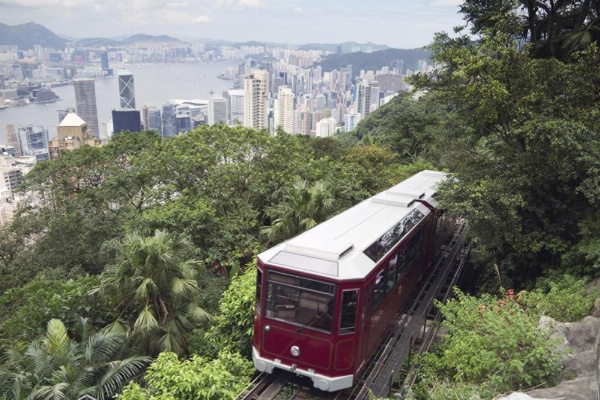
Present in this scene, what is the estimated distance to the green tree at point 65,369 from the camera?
7.26 meters

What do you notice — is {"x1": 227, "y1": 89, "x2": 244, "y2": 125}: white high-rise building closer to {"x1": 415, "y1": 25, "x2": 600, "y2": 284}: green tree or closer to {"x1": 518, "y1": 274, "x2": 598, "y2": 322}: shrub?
{"x1": 415, "y1": 25, "x2": 600, "y2": 284}: green tree

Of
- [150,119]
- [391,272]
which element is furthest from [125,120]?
[391,272]

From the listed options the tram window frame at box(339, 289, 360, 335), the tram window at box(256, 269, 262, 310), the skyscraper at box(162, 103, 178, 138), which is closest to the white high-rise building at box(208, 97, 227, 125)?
the skyscraper at box(162, 103, 178, 138)

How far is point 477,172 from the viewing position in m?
11.0

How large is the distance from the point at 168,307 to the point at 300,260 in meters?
4.01

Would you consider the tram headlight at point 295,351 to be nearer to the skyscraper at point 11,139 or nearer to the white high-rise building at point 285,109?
the skyscraper at point 11,139

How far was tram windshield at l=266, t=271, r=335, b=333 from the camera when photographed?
6.88 meters

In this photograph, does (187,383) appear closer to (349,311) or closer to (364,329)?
(349,311)

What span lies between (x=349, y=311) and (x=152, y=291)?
4.29 m

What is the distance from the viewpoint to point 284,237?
42.7 feet

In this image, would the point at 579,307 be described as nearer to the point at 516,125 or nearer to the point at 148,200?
the point at 516,125

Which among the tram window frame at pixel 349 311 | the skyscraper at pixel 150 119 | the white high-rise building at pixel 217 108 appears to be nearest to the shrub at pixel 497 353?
the tram window frame at pixel 349 311

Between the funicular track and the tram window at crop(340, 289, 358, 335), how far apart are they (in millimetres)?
1027

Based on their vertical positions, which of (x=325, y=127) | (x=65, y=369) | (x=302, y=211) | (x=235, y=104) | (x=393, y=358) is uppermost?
(x=302, y=211)
